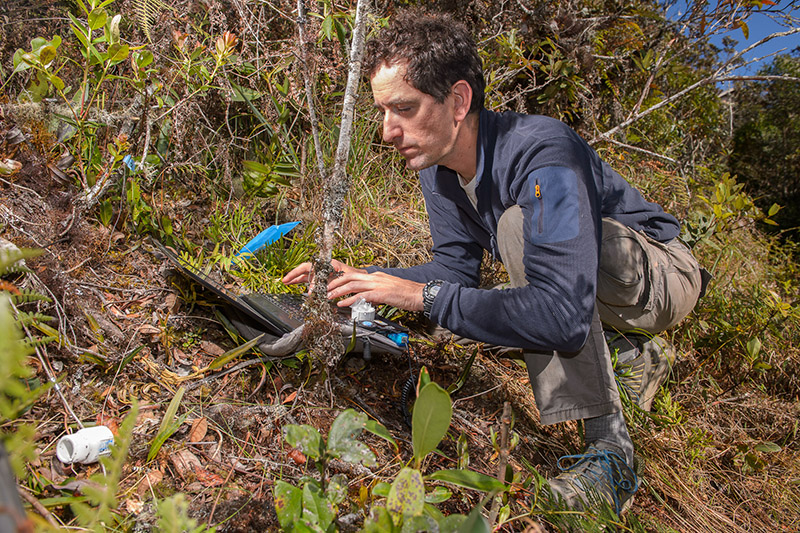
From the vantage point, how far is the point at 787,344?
9.19 feet

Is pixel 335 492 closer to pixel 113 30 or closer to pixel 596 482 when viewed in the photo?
pixel 596 482

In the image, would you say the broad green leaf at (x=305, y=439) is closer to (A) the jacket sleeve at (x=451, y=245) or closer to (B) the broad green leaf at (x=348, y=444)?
(B) the broad green leaf at (x=348, y=444)

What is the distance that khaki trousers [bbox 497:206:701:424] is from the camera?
6.09ft

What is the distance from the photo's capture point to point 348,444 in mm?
1146

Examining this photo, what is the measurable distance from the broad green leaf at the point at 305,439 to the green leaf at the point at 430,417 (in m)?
0.22

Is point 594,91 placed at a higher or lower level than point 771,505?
higher

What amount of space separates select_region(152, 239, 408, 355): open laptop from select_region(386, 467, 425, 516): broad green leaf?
821 millimetres

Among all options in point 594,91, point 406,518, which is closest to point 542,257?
point 406,518

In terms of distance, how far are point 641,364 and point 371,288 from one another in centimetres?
130

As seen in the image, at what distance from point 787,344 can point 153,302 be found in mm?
3134

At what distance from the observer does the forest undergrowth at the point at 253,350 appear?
1.27 m

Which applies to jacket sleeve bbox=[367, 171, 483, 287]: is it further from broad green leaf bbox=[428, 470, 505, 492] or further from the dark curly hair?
broad green leaf bbox=[428, 470, 505, 492]

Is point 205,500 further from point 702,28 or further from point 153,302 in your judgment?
point 702,28

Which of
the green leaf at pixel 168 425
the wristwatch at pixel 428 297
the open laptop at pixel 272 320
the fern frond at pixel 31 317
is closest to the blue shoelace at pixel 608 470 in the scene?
the wristwatch at pixel 428 297
